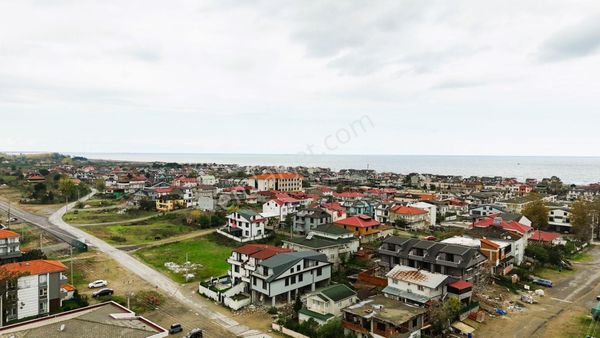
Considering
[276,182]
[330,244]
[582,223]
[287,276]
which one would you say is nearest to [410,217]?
[330,244]

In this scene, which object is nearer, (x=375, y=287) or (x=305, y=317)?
(x=305, y=317)

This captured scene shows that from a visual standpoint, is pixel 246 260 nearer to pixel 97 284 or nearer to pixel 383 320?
pixel 383 320

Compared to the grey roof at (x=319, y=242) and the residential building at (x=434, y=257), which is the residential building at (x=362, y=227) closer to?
the grey roof at (x=319, y=242)

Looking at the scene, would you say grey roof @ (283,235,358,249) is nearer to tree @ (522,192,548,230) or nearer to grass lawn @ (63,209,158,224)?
tree @ (522,192,548,230)

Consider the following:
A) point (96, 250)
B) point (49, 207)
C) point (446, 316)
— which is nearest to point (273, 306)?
point (446, 316)

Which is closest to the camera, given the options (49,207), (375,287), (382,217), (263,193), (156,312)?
(156,312)

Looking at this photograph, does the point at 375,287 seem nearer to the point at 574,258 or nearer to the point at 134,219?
the point at 574,258
